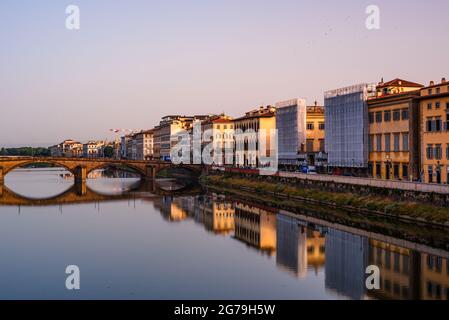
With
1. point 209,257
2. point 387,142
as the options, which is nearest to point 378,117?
point 387,142

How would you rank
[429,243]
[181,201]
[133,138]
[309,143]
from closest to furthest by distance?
1. [429,243]
2. [181,201]
3. [309,143]
4. [133,138]

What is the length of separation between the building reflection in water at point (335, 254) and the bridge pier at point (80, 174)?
99.1ft

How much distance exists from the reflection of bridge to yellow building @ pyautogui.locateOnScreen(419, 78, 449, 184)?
3702cm

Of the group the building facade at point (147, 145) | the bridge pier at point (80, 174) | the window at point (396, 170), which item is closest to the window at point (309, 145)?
the window at point (396, 170)

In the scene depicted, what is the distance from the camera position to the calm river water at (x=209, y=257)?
17.3m

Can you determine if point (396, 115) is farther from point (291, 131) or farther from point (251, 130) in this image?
point (251, 130)

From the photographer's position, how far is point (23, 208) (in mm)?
40094

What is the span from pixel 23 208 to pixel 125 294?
25645mm


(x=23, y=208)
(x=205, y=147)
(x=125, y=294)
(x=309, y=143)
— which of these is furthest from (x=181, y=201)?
(x=205, y=147)

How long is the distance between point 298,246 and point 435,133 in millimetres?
12991

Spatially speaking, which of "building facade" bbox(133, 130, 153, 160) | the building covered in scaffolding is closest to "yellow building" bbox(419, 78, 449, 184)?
the building covered in scaffolding

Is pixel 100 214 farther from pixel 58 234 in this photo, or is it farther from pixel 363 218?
pixel 363 218

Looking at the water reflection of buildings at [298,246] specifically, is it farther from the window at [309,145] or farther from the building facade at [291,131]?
the window at [309,145]
